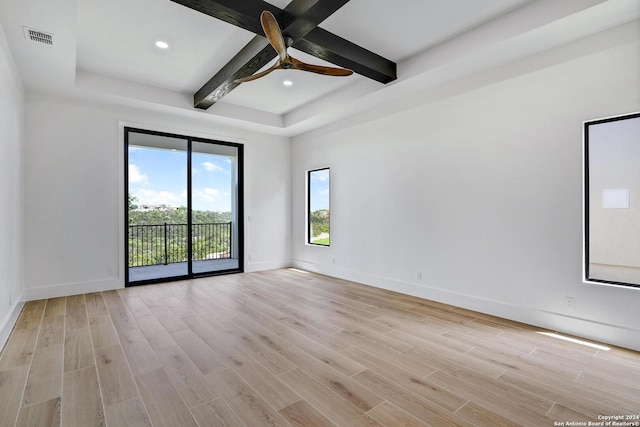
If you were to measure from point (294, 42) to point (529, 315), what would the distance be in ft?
12.4

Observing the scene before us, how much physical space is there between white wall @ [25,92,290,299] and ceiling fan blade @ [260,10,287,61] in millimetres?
3480

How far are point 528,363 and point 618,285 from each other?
1.22 metres

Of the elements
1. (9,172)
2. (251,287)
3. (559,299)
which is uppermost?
(9,172)

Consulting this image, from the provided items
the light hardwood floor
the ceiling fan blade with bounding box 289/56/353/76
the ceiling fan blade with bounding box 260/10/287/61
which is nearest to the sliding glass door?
the light hardwood floor

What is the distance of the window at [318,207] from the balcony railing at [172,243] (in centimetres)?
184

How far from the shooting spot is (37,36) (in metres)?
2.88

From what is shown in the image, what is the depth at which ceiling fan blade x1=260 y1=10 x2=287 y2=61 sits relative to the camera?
2.26 meters

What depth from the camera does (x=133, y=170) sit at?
212 inches

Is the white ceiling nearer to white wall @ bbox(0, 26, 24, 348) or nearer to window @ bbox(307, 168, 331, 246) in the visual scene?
white wall @ bbox(0, 26, 24, 348)

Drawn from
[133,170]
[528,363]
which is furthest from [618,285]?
[133,170]

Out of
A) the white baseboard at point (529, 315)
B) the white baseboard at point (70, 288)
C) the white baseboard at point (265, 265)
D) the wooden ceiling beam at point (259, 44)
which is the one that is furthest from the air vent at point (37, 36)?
the white baseboard at point (529, 315)

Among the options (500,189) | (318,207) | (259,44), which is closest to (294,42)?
(259,44)

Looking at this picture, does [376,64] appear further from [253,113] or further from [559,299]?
[559,299]

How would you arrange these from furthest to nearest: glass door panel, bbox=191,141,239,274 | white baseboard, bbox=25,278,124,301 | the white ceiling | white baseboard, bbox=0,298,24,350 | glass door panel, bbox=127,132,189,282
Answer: glass door panel, bbox=191,141,239,274, glass door panel, bbox=127,132,189,282, white baseboard, bbox=25,278,124,301, white baseboard, bbox=0,298,24,350, the white ceiling
